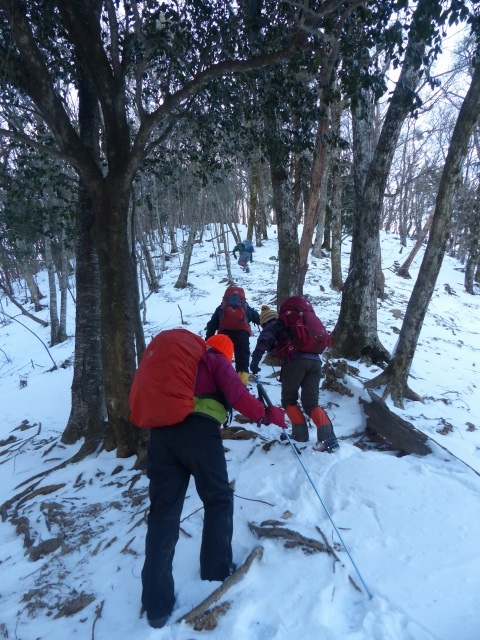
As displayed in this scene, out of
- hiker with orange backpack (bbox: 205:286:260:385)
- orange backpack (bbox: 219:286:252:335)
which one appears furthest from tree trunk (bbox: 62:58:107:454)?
orange backpack (bbox: 219:286:252:335)

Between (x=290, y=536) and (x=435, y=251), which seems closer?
(x=290, y=536)

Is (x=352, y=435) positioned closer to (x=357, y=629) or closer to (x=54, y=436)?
(x=357, y=629)

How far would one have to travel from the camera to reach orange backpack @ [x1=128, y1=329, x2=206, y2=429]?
2.43 m

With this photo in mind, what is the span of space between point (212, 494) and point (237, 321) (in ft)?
11.4

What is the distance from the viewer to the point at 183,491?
8.64ft

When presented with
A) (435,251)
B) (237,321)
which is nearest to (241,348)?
(237,321)

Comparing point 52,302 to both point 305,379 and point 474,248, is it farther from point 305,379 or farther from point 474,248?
point 474,248

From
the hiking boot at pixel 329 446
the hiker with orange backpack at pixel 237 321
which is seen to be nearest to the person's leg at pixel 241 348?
the hiker with orange backpack at pixel 237 321

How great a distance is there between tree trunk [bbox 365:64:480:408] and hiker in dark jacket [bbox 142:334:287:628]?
139 inches

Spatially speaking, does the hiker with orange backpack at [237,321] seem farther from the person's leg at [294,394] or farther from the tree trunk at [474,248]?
the tree trunk at [474,248]

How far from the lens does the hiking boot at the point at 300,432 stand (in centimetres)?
427

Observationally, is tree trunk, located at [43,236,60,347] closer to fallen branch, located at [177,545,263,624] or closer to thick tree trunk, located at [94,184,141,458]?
thick tree trunk, located at [94,184,141,458]

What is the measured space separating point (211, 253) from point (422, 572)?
25.0 metres

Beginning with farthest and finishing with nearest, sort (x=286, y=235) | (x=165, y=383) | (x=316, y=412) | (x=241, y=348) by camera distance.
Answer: (x=286, y=235), (x=241, y=348), (x=316, y=412), (x=165, y=383)
